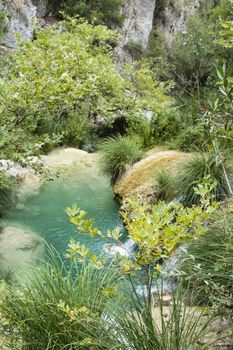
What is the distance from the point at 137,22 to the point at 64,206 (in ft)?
50.7

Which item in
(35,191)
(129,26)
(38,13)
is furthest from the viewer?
(129,26)

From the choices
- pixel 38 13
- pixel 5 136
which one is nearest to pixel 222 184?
pixel 5 136

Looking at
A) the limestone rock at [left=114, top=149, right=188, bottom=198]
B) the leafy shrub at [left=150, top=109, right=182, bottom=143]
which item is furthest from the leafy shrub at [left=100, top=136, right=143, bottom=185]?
the leafy shrub at [left=150, top=109, right=182, bottom=143]

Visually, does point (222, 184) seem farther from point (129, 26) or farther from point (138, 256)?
point (129, 26)

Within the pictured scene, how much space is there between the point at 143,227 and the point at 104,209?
6.28 m

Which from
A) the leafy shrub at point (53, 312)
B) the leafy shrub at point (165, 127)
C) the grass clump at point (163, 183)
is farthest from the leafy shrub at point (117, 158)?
the leafy shrub at point (53, 312)

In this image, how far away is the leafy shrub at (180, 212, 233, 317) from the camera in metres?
2.60

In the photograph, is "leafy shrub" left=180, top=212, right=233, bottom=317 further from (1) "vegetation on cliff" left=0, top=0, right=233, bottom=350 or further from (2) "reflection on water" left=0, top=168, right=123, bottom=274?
(2) "reflection on water" left=0, top=168, right=123, bottom=274

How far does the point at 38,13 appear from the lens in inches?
687

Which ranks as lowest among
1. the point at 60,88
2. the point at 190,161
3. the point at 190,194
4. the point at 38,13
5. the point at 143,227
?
the point at 190,194

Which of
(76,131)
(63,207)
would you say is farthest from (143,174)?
(76,131)

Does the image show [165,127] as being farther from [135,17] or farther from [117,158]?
[135,17]

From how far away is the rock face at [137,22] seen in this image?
20.2m

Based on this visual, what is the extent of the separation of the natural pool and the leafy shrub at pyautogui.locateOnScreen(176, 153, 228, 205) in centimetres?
152
